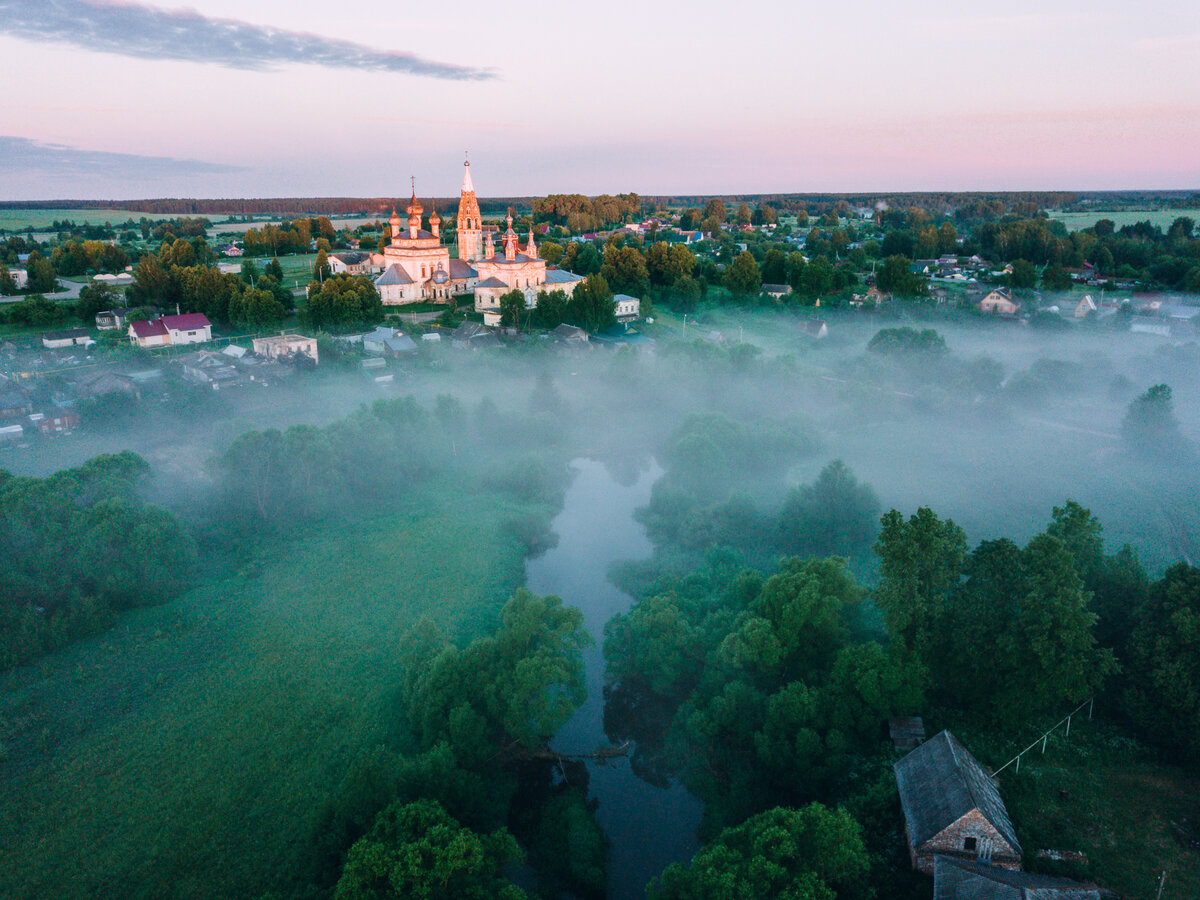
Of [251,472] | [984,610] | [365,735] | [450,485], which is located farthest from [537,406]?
[984,610]

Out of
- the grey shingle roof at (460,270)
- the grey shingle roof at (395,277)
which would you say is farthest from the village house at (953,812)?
the grey shingle roof at (460,270)

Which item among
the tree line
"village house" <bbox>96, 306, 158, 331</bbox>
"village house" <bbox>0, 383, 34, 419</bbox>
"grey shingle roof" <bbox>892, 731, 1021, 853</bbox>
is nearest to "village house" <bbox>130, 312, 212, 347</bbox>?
"village house" <bbox>96, 306, 158, 331</bbox>

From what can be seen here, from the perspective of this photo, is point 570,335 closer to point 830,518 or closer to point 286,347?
point 286,347

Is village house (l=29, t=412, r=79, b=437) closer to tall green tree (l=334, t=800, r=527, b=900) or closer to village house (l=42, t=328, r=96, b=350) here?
village house (l=42, t=328, r=96, b=350)

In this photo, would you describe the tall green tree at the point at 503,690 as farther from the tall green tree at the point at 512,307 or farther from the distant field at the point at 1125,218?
the distant field at the point at 1125,218

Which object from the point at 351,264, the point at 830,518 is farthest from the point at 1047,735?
the point at 351,264

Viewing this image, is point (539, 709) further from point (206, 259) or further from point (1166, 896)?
point (206, 259)

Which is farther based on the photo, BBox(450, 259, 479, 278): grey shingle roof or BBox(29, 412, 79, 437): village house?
BBox(450, 259, 479, 278): grey shingle roof
